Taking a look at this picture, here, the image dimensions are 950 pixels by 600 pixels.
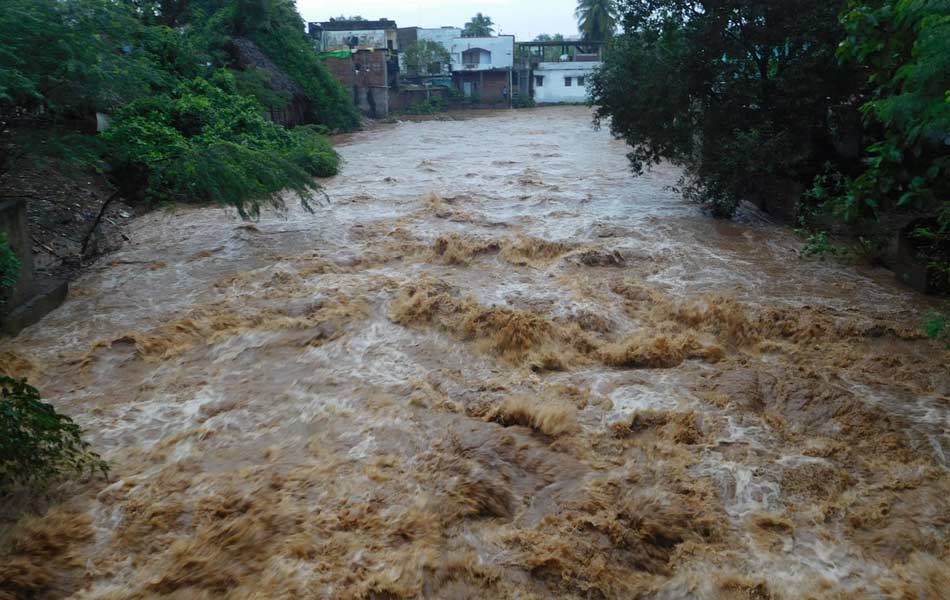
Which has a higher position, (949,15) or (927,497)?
(949,15)

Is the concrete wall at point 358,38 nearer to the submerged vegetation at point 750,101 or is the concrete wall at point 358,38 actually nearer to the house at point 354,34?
the house at point 354,34

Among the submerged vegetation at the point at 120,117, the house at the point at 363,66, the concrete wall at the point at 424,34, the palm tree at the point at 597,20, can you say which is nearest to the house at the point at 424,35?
the concrete wall at the point at 424,34

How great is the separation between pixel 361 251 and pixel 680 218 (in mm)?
5424

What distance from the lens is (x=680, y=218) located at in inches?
473

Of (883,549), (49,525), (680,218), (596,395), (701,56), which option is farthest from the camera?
(680,218)

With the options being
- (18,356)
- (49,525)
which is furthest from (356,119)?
(49,525)

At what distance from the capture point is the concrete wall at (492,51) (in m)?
46.4

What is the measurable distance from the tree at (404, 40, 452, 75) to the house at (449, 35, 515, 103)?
1.08 meters

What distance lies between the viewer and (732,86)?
1085 cm

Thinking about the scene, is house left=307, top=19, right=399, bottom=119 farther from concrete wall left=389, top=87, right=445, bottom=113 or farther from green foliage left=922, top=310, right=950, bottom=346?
green foliage left=922, top=310, right=950, bottom=346

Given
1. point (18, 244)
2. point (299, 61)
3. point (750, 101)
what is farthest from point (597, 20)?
point (18, 244)

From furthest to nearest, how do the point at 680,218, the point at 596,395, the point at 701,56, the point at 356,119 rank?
the point at 356,119
the point at 680,218
the point at 701,56
the point at 596,395

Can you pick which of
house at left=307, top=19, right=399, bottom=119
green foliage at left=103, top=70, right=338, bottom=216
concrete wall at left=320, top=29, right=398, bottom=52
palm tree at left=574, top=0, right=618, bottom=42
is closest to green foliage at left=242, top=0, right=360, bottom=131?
house at left=307, top=19, right=399, bottom=119

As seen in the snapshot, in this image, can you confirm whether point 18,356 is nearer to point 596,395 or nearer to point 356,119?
point 596,395
